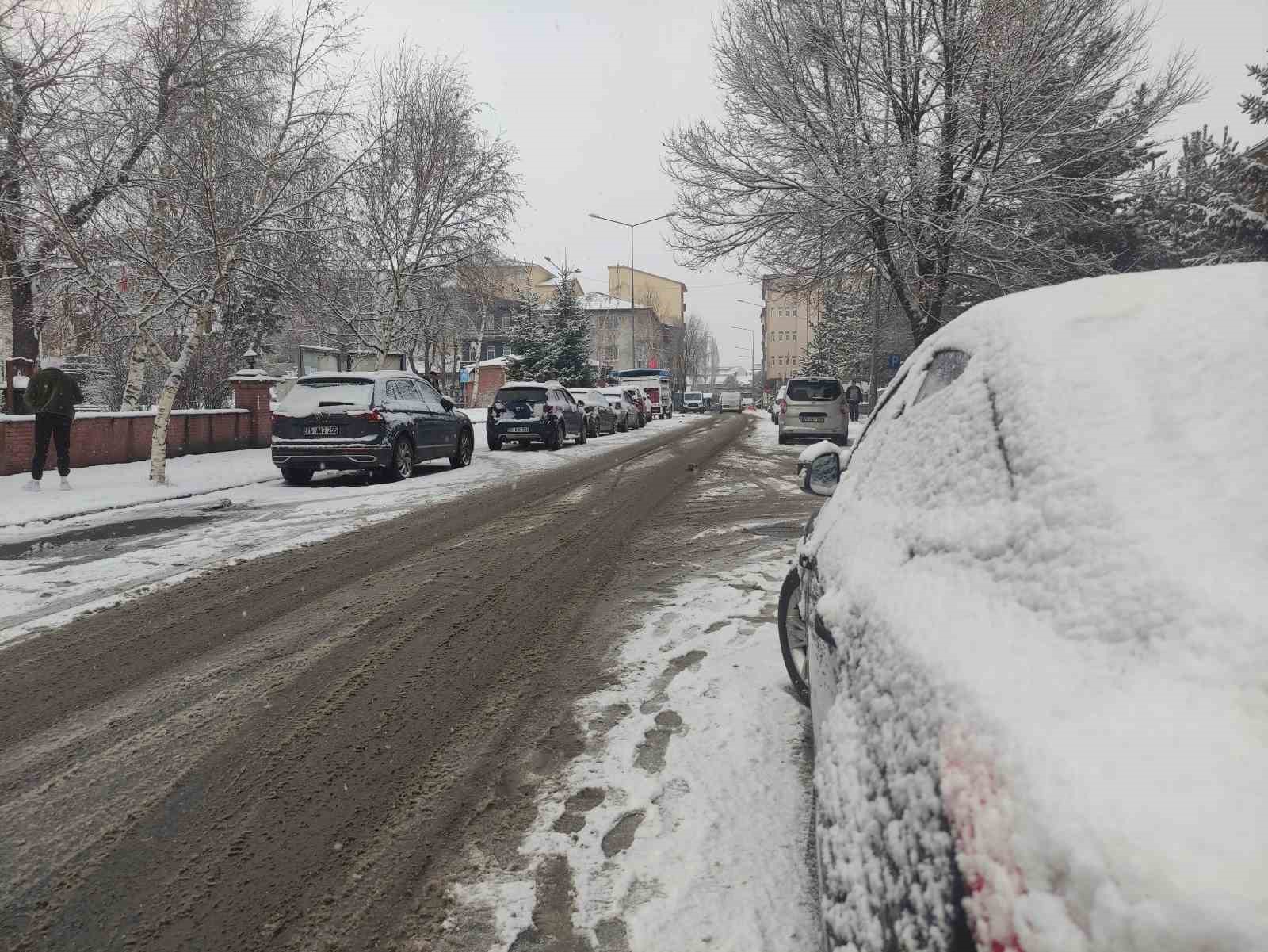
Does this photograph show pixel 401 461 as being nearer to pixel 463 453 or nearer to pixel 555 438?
pixel 463 453

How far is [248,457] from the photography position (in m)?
16.6

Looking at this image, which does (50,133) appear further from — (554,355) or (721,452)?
(554,355)

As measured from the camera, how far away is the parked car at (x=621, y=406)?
97.3ft

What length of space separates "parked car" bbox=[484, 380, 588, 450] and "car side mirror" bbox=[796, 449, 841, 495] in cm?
1584

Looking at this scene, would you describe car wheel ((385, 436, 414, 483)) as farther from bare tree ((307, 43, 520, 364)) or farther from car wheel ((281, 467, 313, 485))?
bare tree ((307, 43, 520, 364))

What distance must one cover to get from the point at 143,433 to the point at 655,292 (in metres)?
106

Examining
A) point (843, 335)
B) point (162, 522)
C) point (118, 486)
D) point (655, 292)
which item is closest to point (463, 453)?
point (118, 486)

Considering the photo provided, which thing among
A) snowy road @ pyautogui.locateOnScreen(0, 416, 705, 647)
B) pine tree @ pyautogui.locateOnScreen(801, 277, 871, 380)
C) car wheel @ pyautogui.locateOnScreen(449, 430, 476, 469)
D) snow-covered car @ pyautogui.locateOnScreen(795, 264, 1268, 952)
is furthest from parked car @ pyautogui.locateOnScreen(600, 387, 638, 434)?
snow-covered car @ pyautogui.locateOnScreen(795, 264, 1268, 952)

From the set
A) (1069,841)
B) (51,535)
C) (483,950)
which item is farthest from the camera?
(51,535)

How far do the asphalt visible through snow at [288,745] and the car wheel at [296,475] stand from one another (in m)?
6.52

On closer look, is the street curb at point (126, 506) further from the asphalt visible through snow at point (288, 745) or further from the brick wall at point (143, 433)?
the asphalt visible through snow at point (288, 745)

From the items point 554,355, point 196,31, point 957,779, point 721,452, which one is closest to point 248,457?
point 196,31

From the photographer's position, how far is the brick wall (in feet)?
40.2

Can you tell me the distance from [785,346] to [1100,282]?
142 meters
